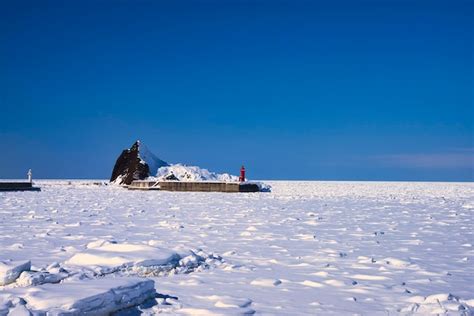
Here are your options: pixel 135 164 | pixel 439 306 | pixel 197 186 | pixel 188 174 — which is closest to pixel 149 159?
pixel 135 164

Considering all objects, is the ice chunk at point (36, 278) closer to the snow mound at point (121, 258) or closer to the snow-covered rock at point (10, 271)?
the snow-covered rock at point (10, 271)

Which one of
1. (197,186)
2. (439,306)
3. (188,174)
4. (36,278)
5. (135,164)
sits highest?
(135,164)

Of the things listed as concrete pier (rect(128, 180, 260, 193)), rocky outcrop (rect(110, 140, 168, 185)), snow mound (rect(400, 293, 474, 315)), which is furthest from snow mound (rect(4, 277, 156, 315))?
rocky outcrop (rect(110, 140, 168, 185))

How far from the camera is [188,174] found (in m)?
35.3

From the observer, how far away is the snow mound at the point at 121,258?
5082 mm

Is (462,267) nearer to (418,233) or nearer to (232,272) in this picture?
(232,272)

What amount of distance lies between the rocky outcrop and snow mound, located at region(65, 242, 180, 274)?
29874 millimetres

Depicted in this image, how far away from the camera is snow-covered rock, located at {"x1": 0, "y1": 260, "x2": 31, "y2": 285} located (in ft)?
13.5

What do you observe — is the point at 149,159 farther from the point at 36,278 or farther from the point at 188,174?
the point at 36,278

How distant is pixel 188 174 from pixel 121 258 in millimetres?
30165

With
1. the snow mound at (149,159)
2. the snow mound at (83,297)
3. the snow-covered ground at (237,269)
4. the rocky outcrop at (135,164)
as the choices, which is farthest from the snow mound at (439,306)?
the snow mound at (149,159)

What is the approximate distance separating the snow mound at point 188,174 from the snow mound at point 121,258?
28071 mm

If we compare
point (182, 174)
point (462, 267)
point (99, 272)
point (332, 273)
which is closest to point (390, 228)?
point (462, 267)

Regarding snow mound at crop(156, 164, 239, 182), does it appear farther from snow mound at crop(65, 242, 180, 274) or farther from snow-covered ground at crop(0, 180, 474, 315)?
snow mound at crop(65, 242, 180, 274)
